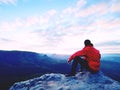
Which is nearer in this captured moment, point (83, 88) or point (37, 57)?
point (83, 88)

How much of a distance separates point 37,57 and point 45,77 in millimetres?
102777

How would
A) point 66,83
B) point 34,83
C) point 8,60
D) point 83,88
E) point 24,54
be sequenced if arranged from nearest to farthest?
point 83,88 → point 66,83 → point 34,83 → point 8,60 → point 24,54

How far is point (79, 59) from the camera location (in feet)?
31.9

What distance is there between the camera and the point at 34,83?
1009 cm

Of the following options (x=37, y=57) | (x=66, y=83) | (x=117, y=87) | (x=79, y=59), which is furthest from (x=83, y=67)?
(x=37, y=57)

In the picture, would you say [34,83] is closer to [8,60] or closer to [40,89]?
[40,89]

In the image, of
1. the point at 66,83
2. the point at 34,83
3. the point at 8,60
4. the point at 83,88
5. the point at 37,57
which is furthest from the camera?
the point at 37,57

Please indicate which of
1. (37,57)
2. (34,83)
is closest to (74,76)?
(34,83)

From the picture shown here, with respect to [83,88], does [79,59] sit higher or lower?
higher

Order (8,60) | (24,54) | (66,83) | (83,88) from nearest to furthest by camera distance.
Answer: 1. (83,88)
2. (66,83)
3. (8,60)
4. (24,54)

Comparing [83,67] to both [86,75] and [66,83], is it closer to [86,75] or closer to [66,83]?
[86,75]

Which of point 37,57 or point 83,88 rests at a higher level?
point 37,57

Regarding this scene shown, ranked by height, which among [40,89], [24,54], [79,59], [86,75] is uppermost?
[24,54]

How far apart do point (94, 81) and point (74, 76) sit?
1.03m
